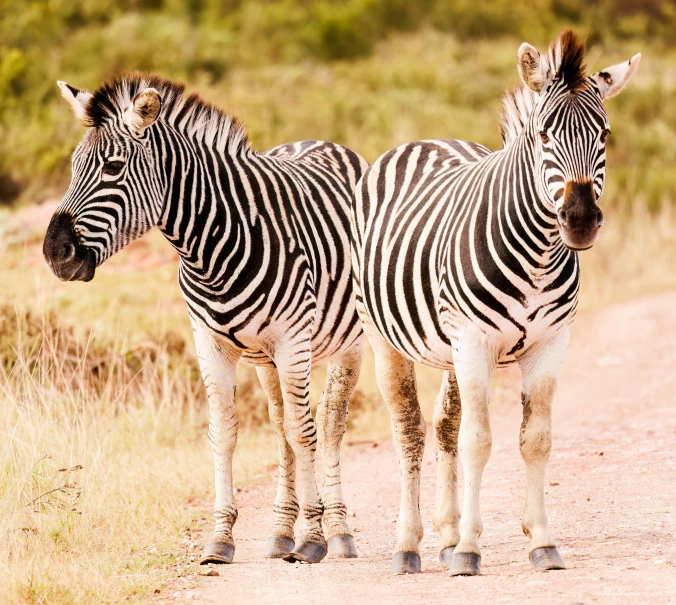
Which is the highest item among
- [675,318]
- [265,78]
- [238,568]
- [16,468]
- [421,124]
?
[265,78]

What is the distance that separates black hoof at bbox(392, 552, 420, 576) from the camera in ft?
19.6

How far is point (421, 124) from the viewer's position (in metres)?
24.9

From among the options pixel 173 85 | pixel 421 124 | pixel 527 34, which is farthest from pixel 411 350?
pixel 527 34

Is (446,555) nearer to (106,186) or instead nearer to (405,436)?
(405,436)

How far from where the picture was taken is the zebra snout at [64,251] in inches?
232

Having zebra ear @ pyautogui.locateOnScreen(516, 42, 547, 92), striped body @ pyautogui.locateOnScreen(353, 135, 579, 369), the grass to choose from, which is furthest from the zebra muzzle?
the grass

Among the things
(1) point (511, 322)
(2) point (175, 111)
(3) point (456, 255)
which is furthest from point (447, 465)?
(2) point (175, 111)

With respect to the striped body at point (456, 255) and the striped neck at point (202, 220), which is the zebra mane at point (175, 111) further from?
the striped body at point (456, 255)

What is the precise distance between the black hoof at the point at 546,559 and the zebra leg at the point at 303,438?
138 centimetres

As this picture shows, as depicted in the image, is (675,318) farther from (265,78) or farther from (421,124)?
(265,78)

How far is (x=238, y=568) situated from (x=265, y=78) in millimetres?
24437

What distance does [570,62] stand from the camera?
17.7 ft

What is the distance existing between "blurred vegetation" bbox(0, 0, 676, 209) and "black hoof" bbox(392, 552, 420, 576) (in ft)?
43.0

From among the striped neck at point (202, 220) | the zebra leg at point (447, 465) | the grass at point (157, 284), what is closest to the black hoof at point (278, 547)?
the grass at point (157, 284)
